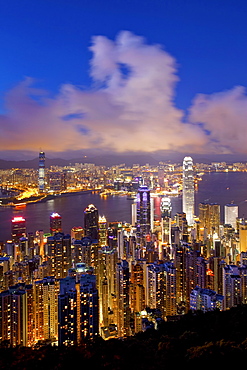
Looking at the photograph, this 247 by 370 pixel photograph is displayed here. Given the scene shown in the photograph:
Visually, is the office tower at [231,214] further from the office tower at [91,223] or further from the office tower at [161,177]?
the office tower at [91,223]

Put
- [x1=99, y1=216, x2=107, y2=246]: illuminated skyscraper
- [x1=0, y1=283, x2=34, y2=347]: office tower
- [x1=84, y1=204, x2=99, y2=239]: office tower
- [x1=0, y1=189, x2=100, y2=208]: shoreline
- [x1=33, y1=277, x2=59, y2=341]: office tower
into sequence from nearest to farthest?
[x1=0, y1=283, x2=34, y2=347]: office tower
[x1=33, y1=277, x2=59, y2=341]: office tower
[x1=99, y1=216, x2=107, y2=246]: illuminated skyscraper
[x1=84, y1=204, x2=99, y2=239]: office tower
[x1=0, y1=189, x2=100, y2=208]: shoreline

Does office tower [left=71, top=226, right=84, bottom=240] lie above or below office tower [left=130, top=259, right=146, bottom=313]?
above

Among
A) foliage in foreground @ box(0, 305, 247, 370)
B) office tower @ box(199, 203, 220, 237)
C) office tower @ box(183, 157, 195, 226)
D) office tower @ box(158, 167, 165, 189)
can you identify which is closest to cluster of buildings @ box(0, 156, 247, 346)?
foliage in foreground @ box(0, 305, 247, 370)

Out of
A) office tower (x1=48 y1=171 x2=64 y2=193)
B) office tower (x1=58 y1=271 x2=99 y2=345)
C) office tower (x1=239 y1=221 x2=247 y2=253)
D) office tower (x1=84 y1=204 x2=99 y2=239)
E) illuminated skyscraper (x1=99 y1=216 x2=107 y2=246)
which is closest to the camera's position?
office tower (x1=58 y1=271 x2=99 y2=345)

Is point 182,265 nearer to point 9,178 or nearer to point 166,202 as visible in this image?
point 166,202

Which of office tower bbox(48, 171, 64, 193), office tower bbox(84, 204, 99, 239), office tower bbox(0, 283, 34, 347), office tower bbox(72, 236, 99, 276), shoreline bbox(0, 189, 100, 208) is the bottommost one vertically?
office tower bbox(0, 283, 34, 347)

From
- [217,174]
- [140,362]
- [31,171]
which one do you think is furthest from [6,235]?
[217,174]

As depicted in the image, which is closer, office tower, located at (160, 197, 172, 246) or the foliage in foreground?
the foliage in foreground

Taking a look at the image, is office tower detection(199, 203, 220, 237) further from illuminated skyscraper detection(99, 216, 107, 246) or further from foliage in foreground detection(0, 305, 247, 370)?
foliage in foreground detection(0, 305, 247, 370)
